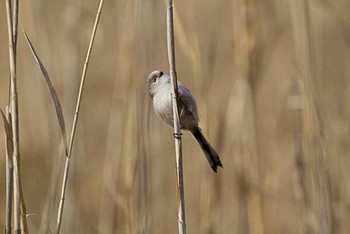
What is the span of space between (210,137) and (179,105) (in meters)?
0.74

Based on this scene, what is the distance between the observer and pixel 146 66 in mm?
1369

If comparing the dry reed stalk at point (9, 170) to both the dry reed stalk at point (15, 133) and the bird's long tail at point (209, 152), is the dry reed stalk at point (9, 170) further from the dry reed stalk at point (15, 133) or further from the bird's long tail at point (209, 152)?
the bird's long tail at point (209, 152)

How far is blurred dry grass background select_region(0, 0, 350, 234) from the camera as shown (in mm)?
1407

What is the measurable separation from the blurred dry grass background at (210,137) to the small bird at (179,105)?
6.5 inches

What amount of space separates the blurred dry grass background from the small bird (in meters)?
0.16

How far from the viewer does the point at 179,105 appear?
116 cm

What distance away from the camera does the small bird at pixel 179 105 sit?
114 centimetres

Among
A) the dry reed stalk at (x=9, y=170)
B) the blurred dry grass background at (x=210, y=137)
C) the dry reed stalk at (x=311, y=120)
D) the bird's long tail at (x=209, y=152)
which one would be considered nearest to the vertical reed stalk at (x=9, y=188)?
the dry reed stalk at (x=9, y=170)

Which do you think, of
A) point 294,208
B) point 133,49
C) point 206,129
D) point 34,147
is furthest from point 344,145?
point 34,147

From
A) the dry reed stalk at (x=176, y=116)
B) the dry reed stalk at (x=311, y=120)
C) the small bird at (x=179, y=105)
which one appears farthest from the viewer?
the dry reed stalk at (x=311, y=120)

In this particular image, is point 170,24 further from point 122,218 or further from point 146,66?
point 122,218

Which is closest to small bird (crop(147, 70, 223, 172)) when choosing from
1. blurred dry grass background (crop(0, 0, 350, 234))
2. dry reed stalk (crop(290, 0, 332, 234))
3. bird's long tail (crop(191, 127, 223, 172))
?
bird's long tail (crop(191, 127, 223, 172))

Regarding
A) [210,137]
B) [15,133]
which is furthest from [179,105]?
[210,137]

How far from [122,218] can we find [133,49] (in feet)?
2.15
